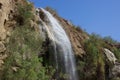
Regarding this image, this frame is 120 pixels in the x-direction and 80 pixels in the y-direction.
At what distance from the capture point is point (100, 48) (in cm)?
3600

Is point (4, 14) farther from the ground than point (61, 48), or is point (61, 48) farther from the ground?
point (4, 14)

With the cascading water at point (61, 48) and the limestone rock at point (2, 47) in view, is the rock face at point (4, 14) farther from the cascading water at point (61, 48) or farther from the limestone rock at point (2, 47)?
the cascading water at point (61, 48)

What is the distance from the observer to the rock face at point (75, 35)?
34.2 metres

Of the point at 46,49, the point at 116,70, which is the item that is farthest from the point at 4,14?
the point at 116,70

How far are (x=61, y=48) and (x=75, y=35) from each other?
6903mm

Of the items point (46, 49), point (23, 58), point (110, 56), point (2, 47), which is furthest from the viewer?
point (110, 56)

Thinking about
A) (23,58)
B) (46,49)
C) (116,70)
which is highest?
(46,49)

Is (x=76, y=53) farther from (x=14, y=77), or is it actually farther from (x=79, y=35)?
(x=14, y=77)

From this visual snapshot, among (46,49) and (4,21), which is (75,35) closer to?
(46,49)

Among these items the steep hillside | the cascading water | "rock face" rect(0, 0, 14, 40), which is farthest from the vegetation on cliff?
the cascading water

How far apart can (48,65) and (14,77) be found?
643cm

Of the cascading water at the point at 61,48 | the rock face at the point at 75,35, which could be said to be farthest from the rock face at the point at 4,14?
the rock face at the point at 75,35

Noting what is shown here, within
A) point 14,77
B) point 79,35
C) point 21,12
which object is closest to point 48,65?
point 21,12

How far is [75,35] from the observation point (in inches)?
1465
